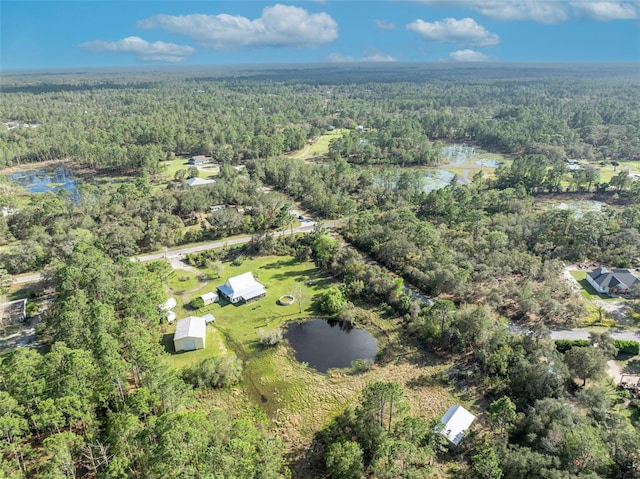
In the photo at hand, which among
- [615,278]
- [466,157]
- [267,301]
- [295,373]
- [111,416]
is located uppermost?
[466,157]

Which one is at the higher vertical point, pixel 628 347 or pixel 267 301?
pixel 628 347

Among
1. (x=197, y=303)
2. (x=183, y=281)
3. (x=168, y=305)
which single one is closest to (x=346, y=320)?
(x=197, y=303)

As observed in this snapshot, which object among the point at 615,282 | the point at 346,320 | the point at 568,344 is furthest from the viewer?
the point at 615,282

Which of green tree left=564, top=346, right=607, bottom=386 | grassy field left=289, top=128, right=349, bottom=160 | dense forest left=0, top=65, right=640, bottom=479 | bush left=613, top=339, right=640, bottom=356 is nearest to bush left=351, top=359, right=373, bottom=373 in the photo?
dense forest left=0, top=65, right=640, bottom=479

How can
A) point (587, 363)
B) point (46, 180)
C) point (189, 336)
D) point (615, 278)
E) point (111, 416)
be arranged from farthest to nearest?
point (46, 180), point (615, 278), point (189, 336), point (587, 363), point (111, 416)

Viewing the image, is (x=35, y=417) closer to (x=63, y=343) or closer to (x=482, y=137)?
(x=63, y=343)

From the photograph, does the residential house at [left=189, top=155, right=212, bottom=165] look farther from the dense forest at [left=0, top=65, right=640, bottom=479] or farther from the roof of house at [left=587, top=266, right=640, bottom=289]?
the roof of house at [left=587, top=266, right=640, bottom=289]

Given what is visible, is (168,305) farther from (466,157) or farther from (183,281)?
(466,157)
